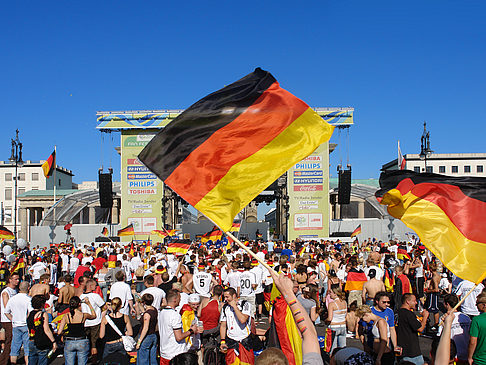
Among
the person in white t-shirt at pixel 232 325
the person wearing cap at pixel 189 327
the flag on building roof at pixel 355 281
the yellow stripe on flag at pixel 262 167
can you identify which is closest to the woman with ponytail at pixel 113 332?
the person wearing cap at pixel 189 327

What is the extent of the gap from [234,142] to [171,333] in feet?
9.16

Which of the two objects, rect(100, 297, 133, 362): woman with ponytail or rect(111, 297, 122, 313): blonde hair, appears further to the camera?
rect(111, 297, 122, 313): blonde hair

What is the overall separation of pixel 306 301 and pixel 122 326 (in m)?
2.80

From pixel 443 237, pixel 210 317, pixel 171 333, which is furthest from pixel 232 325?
pixel 443 237

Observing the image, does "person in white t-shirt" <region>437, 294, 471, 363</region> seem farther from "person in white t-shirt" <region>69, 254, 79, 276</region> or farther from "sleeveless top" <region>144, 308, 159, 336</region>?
"person in white t-shirt" <region>69, 254, 79, 276</region>

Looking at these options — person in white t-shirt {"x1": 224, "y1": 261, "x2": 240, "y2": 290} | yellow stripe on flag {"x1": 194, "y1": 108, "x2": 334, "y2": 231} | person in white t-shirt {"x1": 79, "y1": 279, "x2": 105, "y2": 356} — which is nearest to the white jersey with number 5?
person in white t-shirt {"x1": 224, "y1": 261, "x2": 240, "y2": 290}

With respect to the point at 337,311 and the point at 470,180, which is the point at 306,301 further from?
the point at 470,180

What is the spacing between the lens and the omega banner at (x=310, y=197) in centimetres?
3738

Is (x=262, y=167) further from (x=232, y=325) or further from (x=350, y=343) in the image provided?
(x=350, y=343)

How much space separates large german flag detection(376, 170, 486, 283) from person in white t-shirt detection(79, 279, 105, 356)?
4.75 m

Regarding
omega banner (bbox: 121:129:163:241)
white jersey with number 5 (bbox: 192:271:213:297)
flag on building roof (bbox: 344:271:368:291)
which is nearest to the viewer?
white jersey with number 5 (bbox: 192:271:213:297)

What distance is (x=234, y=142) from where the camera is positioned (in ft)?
17.0

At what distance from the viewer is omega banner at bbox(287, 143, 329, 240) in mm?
37375

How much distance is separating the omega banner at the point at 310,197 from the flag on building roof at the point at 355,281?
2715 cm
